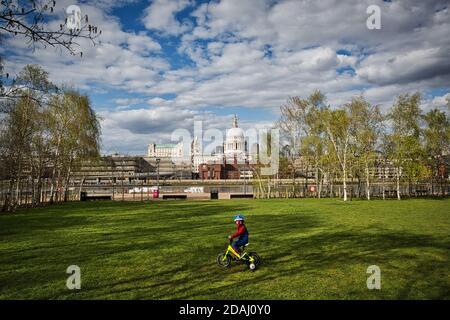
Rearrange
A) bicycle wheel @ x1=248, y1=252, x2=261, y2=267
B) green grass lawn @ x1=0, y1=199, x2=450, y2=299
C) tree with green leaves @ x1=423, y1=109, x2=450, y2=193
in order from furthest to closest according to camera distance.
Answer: tree with green leaves @ x1=423, y1=109, x2=450, y2=193
bicycle wheel @ x1=248, y1=252, x2=261, y2=267
green grass lawn @ x1=0, y1=199, x2=450, y2=299

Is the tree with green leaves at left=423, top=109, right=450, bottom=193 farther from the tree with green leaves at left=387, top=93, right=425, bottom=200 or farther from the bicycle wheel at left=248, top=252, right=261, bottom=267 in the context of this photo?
the bicycle wheel at left=248, top=252, right=261, bottom=267

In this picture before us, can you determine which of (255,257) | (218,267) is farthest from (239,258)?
(218,267)

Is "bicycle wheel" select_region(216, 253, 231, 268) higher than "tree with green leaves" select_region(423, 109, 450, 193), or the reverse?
→ "tree with green leaves" select_region(423, 109, 450, 193)

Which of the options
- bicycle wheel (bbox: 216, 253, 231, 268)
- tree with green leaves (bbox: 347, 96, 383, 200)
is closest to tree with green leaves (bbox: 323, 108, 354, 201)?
tree with green leaves (bbox: 347, 96, 383, 200)

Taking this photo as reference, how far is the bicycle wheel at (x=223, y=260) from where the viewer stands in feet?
35.5

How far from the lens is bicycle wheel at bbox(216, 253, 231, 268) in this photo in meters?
10.8

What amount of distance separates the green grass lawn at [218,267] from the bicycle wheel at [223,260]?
243mm

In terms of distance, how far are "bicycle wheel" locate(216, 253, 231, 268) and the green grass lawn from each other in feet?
0.80

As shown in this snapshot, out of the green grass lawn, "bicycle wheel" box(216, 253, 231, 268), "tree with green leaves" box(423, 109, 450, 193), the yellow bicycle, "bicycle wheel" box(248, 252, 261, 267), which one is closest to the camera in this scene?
the green grass lawn

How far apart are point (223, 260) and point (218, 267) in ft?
0.93

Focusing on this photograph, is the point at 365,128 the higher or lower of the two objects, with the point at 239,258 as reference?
higher

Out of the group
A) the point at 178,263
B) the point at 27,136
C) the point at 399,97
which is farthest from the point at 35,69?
the point at 399,97

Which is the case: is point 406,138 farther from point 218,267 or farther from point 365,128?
point 218,267

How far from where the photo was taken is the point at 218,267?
10.9 meters
